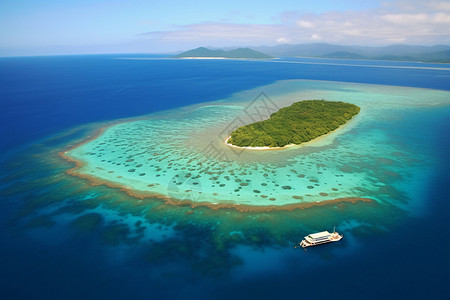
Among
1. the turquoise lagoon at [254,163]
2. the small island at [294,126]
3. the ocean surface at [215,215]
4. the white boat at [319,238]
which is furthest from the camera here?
the small island at [294,126]

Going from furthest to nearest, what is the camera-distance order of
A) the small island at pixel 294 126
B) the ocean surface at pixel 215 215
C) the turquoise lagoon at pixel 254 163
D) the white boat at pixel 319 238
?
the small island at pixel 294 126
the turquoise lagoon at pixel 254 163
the white boat at pixel 319 238
the ocean surface at pixel 215 215

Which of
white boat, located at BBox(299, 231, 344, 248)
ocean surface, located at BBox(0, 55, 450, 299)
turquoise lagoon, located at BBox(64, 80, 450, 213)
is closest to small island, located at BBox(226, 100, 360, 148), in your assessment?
turquoise lagoon, located at BBox(64, 80, 450, 213)

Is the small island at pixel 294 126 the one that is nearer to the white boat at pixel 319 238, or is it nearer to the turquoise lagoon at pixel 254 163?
the turquoise lagoon at pixel 254 163

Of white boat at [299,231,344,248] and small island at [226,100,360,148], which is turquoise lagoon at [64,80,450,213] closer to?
small island at [226,100,360,148]

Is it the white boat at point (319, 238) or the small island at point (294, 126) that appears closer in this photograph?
the white boat at point (319, 238)

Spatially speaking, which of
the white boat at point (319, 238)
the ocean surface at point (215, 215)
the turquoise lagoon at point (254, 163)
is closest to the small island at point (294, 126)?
the turquoise lagoon at point (254, 163)

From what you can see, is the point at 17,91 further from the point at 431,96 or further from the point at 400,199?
the point at 431,96

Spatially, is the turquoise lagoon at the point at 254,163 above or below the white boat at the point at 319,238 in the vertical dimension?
above

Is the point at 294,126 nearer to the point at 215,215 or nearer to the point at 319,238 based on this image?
the point at 215,215

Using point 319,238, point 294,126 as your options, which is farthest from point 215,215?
point 294,126
